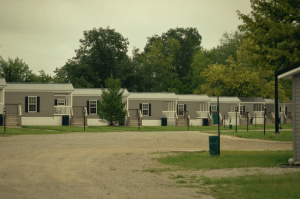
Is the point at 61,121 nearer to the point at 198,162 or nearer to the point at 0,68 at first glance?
the point at 0,68

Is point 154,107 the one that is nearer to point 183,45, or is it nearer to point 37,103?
point 37,103

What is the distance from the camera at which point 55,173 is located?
1227 centimetres

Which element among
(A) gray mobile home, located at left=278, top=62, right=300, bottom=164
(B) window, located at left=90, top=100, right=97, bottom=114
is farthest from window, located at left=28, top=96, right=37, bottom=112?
(A) gray mobile home, located at left=278, top=62, right=300, bottom=164

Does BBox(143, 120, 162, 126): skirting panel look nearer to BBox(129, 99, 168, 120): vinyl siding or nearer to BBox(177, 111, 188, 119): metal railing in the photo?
BBox(129, 99, 168, 120): vinyl siding

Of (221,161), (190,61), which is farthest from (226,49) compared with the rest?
(221,161)

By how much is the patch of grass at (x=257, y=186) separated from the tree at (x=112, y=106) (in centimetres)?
3352

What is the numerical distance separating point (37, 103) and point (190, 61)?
2066 inches

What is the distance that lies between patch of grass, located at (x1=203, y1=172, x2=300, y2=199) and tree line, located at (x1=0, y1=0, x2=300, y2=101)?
18193mm

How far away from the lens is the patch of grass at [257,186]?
890cm

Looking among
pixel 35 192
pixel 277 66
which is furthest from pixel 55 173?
pixel 277 66

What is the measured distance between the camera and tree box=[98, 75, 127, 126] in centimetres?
4416

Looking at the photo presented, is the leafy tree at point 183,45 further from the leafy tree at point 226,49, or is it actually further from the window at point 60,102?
the window at point 60,102

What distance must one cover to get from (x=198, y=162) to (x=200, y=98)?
40.7 metres

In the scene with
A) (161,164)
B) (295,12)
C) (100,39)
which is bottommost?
(161,164)
